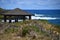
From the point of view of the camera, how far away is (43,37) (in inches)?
510

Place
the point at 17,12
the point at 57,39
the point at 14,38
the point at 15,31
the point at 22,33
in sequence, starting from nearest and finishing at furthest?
the point at 57,39 → the point at 14,38 → the point at 22,33 → the point at 15,31 → the point at 17,12

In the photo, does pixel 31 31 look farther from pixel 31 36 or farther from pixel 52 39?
pixel 52 39

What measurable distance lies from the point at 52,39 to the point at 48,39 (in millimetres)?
242

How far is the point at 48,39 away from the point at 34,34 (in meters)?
1.27

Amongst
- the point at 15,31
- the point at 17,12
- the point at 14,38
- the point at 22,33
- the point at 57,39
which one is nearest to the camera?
the point at 57,39

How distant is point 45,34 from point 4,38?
101 inches

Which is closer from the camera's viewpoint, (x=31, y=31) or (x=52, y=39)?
(x=52, y=39)

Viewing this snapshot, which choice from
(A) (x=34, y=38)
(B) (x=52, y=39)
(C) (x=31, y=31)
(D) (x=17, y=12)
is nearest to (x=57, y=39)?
(B) (x=52, y=39)

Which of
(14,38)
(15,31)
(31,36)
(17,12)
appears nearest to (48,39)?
(31,36)

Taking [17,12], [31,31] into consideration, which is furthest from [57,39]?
[17,12]

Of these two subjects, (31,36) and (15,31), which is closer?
(31,36)

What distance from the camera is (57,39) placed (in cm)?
1227

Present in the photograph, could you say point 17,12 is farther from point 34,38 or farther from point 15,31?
point 34,38

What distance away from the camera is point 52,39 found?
12445mm
